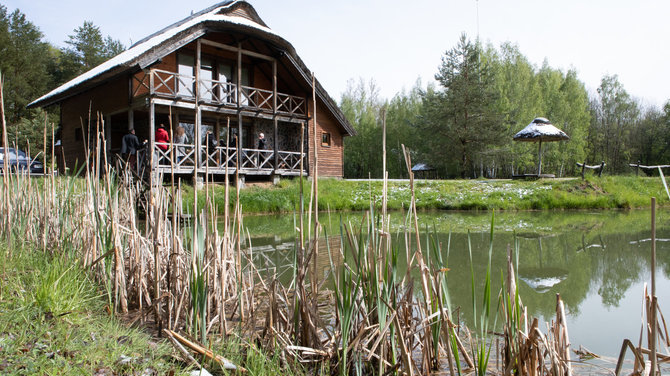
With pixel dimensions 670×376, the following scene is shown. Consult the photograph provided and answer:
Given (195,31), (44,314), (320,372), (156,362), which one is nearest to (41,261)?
(44,314)

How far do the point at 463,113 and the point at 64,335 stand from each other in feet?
71.5

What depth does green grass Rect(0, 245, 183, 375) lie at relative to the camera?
175 centimetres

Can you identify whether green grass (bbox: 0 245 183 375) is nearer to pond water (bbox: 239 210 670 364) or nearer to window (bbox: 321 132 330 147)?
pond water (bbox: 239 210 670 364)

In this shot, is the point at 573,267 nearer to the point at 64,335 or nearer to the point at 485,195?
the point at 64,335

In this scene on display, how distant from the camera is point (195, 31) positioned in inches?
445

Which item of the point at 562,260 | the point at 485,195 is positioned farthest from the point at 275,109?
the point at 562,260

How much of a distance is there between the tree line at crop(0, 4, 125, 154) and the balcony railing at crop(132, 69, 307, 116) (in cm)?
1115

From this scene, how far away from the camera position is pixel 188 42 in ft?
37.0

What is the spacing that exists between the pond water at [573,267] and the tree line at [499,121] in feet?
45.7

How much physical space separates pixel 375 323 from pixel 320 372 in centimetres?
31

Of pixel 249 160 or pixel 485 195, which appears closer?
pixel 249 160

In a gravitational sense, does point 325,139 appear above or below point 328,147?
above

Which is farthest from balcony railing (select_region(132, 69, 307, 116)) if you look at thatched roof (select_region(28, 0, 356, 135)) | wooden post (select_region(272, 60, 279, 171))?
thatched roof (select_region(28, 0, 356, 135))

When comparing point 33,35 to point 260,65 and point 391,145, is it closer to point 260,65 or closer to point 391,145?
point 260,65
